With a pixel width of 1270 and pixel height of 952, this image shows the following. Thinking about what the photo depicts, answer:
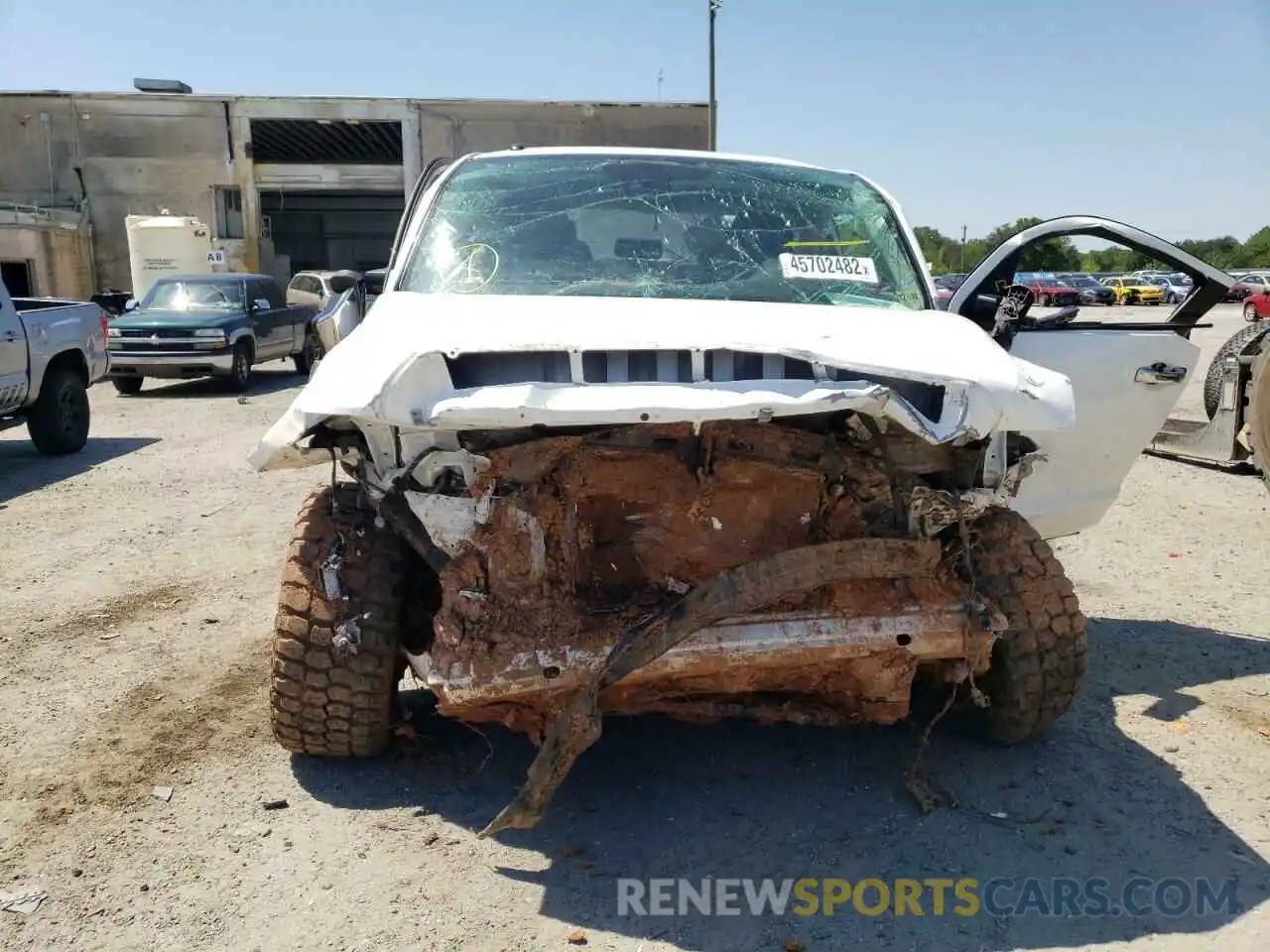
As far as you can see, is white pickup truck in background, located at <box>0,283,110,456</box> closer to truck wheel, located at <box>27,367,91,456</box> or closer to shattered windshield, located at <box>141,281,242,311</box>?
truck wheel, located at <box>27,367,91,456</box>

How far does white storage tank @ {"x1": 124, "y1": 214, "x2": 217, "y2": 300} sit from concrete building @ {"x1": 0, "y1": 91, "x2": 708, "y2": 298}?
21.3ft

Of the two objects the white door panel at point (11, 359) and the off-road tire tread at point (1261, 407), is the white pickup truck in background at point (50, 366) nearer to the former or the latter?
the white door panel at point (11, 359)

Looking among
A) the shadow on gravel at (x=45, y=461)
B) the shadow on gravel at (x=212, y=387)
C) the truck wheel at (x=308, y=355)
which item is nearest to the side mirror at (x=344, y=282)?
the shadow on gravel at (x=45, y=461)

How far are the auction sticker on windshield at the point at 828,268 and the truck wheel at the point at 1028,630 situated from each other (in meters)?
1.12

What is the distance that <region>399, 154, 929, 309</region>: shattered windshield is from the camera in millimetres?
3980

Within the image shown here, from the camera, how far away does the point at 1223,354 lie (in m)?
8.63

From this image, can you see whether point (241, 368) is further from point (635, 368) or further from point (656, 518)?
point (635, 368)

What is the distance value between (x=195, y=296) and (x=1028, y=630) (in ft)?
52.1

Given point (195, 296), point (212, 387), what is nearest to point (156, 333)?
point (212, 387)

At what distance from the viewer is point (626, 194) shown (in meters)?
4.39

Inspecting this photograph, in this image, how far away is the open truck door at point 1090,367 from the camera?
4.41 meters

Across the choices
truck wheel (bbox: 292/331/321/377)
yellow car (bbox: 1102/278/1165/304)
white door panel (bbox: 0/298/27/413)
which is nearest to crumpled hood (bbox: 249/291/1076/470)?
white door panel (bbox: 0/298/27/413)

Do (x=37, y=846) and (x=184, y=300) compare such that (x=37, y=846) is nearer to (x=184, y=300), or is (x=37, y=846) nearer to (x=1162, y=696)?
(x=1162, y=696)

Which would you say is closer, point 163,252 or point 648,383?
point 648,383
